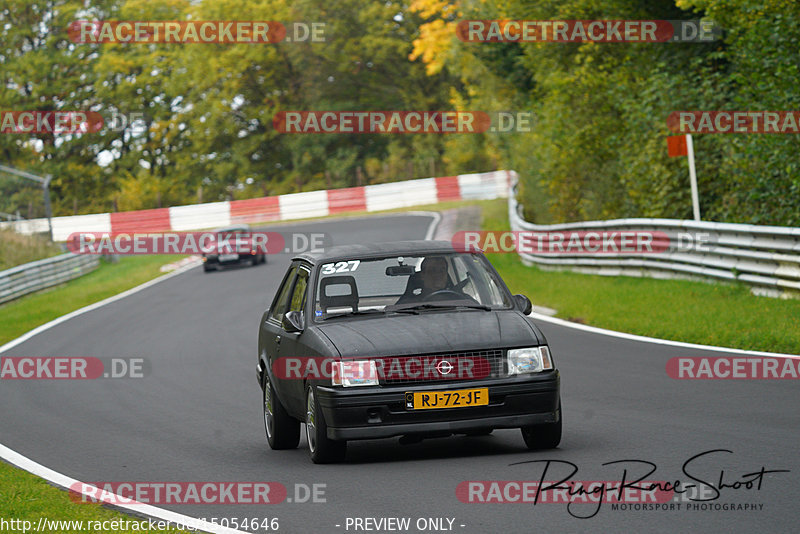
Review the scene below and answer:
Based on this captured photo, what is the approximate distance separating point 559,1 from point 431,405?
24503 millimetres

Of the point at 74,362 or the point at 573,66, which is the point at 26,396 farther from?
the point at 573,66

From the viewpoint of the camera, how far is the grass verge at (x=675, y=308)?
14.1 m

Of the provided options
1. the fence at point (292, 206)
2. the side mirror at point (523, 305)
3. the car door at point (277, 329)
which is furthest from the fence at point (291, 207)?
the side mirror at point (523, 305)

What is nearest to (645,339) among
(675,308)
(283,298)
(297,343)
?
(675,308)

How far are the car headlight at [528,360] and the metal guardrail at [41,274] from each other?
2443 cm

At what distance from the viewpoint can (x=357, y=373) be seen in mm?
8172

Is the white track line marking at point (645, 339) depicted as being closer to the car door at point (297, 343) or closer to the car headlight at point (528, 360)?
the car headlight at point (528, 360)

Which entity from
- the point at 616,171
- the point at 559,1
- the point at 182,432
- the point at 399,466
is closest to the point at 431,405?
the point at 399,466

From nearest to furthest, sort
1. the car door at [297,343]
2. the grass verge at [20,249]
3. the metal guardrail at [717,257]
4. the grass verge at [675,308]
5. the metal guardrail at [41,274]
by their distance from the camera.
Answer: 1. the car door at [297,343]
2. the grass verge at [675,308]
3. the metal guardrail at [717,257]
4. the metal guardrail at [41,274]
5. the grass verge at [20,249]

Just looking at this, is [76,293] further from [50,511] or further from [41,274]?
[50,511]

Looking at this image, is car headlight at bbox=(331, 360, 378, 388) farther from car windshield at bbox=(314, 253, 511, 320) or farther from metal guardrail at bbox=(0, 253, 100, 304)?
metal guardrail at bbox=(0, 253, 100, 304)

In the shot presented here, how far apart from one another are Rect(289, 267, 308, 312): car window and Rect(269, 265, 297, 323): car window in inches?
4.8

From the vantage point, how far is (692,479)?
711 centimetres

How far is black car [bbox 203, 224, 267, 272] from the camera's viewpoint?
36094 millimetres
